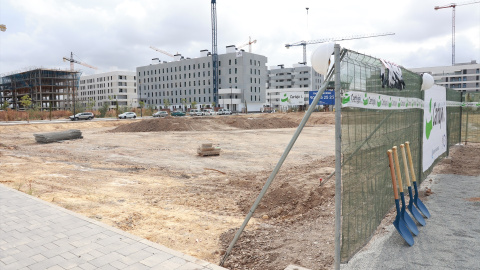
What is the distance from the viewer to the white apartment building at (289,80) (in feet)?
436

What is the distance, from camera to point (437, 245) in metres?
4.93

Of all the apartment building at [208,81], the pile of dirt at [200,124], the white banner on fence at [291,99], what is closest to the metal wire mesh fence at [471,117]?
the pile of dirt at [200,124]

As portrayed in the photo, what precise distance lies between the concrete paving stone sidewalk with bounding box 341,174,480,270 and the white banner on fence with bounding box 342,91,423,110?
1990 millimetres

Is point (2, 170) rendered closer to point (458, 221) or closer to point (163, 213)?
point (163, 213)

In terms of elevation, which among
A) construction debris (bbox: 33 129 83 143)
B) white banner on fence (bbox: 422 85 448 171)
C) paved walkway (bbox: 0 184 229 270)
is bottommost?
paved walkway (bbox: 0 184 229 270)

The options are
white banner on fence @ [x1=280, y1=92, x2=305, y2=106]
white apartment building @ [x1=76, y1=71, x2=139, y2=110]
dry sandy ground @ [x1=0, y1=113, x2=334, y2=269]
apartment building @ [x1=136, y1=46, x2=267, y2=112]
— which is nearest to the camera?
dry sandy ground @ [x1=0, y1=113, x2=334, y2=269]

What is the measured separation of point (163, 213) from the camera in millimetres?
7191

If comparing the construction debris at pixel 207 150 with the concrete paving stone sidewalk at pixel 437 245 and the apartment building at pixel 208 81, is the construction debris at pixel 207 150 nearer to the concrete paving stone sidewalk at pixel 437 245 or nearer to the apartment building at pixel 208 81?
the concrete paving stone sidewalk at pixel 437 245

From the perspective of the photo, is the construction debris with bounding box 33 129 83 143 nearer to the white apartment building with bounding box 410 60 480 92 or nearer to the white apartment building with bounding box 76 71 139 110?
the white apartment building with bounding box 76 71 139 110

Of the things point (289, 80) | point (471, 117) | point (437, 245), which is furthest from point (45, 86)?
point (437, 245)

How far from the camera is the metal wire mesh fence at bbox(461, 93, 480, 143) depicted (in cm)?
1667

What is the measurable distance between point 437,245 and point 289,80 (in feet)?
449

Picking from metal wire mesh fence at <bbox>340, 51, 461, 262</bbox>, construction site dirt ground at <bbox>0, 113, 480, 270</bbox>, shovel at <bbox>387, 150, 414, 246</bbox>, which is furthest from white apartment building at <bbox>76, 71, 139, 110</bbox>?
shovel at <bbox>387, 150, 414, 246</bbox>

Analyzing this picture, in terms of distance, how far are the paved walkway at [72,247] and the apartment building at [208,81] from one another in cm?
8993
